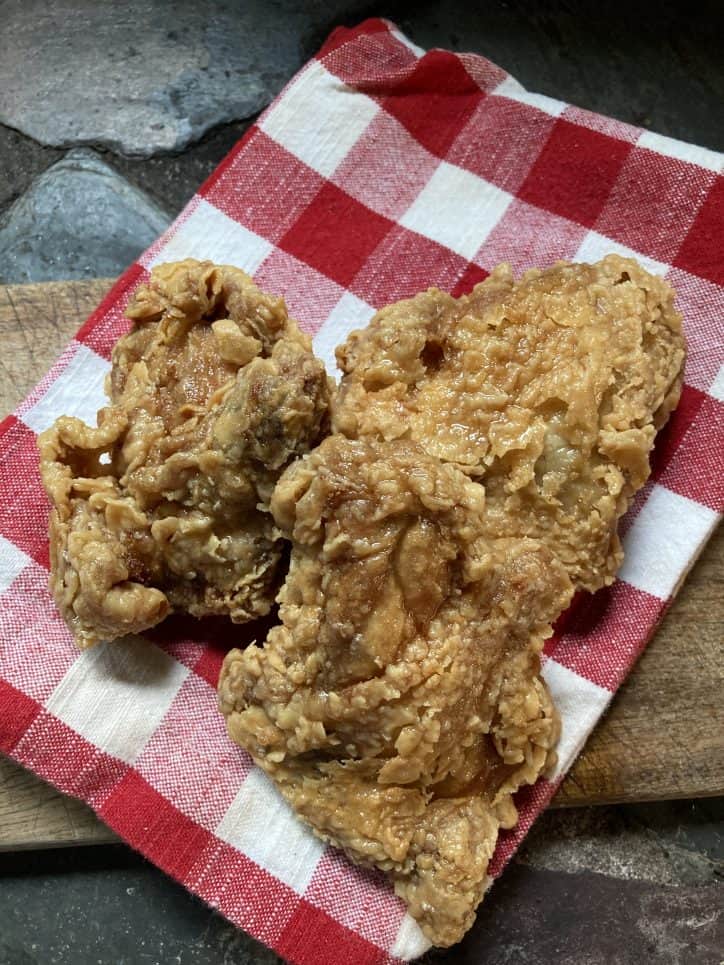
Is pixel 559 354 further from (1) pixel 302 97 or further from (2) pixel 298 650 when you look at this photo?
(1) pixel 302 97

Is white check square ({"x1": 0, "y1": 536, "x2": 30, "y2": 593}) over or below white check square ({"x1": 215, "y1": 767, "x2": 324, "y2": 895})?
over

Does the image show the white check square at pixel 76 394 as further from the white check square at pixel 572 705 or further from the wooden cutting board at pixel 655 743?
the white check square at pixel 572 705

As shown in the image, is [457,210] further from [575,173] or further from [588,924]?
[588,924]

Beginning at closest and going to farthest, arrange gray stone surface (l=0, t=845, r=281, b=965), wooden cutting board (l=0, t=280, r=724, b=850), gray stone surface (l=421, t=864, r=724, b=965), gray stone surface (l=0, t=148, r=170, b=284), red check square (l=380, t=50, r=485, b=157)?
wooden cutting board (l=0, t=280, r=724, b=850)
gray stone surface (l=421, t=864, r=724, b=965)
gray stone surface (l=0, t=845, r=281, b=965)
red check square (l=380, t=50, r=485, b=157)
gray stone surface (l=0, t=148, r=170, b=284)

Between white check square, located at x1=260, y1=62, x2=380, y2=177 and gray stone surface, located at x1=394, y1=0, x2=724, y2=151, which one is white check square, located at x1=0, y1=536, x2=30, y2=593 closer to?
white check square, located at x1=260, y1=62, x2=380, y2=177

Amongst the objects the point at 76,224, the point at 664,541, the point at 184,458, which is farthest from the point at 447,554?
the point at 76,224

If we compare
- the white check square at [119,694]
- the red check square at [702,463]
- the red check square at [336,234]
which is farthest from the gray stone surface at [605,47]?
the white check square at [119,694]

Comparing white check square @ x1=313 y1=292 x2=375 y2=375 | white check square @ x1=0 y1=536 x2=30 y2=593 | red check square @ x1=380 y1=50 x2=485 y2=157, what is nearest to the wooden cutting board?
white check square @ x1=0 y1=536 x2=30 y2=593
